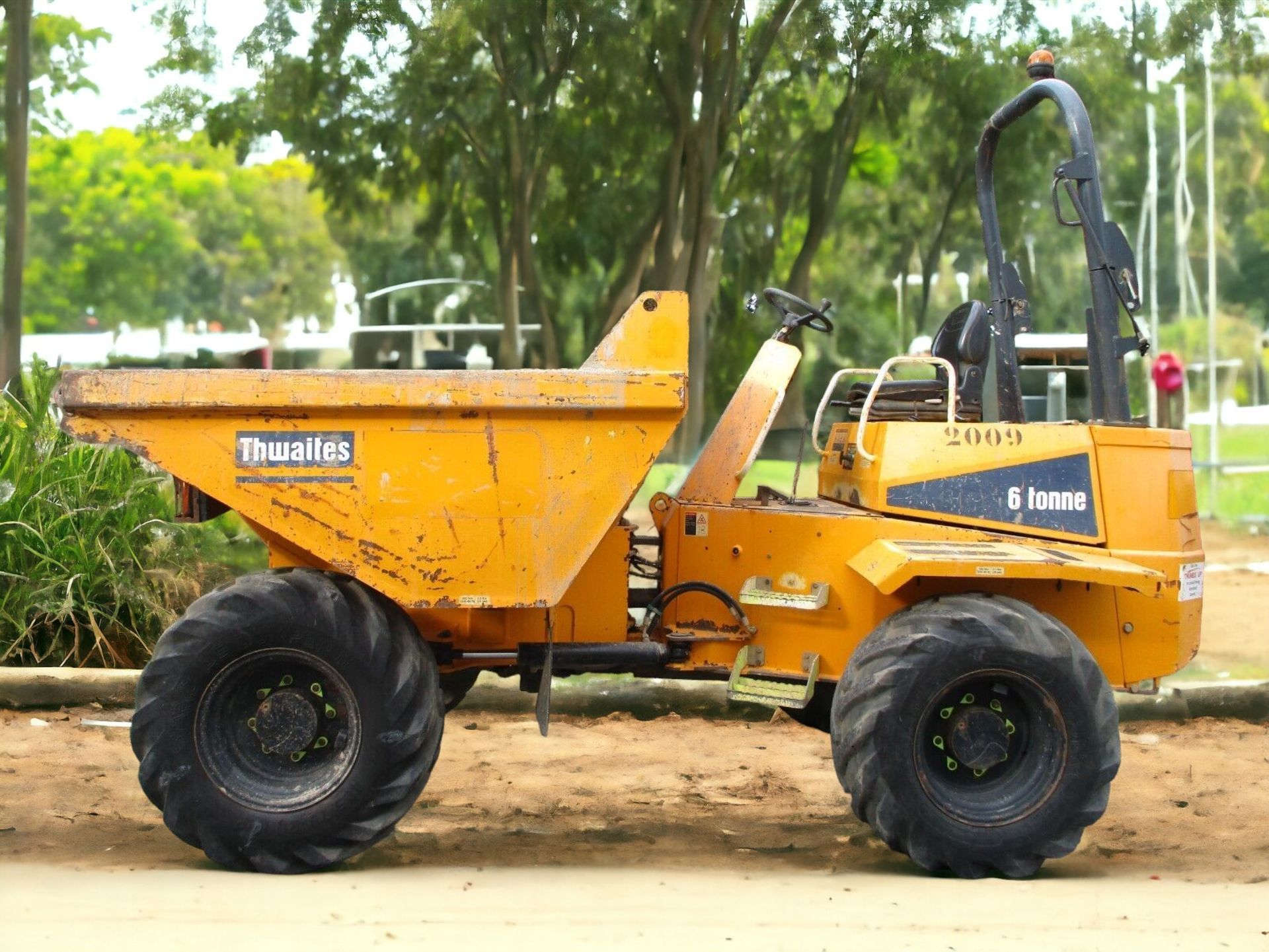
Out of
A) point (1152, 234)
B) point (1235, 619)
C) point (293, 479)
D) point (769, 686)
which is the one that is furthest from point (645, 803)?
point (1152, 234)

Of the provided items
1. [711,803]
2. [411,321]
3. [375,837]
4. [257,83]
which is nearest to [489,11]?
[257,83]

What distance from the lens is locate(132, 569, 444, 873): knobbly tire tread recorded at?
5047 millimetres

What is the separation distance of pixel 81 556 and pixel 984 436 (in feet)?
16.2

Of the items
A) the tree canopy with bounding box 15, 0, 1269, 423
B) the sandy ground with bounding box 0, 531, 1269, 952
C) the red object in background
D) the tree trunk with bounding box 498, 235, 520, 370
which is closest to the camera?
the sandy ground with bounding box 0, 531, 1269, 952

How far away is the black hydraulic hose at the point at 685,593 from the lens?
5711 mm

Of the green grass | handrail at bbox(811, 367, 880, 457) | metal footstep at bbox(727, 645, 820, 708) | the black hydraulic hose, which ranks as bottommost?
metal footstep at bbox(727, 645, 820, 708)

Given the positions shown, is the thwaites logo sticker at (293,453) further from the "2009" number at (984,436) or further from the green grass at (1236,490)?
the green grass at (1236,490)

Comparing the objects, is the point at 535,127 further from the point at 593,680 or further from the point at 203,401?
the point at 203,401

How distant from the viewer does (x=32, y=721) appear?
7.51 m

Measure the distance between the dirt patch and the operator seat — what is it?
Result: 5.50ft

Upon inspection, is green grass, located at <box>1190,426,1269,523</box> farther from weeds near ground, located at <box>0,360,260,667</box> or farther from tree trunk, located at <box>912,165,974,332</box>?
weeds near ground, located at <box>0,360,260,667</box>

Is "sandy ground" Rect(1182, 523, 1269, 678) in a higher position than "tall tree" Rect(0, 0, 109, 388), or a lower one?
lower

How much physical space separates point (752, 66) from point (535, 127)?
2.06m

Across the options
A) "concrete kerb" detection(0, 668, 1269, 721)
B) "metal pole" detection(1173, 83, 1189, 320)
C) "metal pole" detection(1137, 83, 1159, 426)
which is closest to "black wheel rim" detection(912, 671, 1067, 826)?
"concrete kerb" detection(0, 668, 1269, 721)
